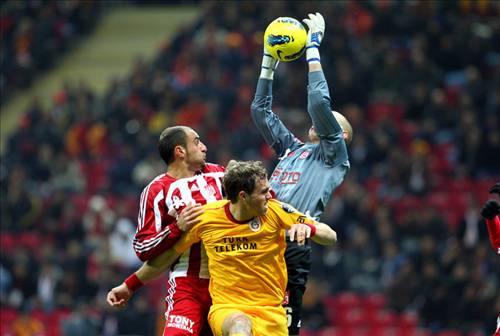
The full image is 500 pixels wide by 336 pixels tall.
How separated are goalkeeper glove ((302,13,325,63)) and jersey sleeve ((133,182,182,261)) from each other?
5.12 ft

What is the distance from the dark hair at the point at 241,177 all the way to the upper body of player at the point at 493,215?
1.94 metres

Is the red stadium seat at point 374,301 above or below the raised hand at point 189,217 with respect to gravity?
above

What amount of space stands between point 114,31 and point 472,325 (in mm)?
15544

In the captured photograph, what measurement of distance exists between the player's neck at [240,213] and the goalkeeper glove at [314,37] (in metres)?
1.49

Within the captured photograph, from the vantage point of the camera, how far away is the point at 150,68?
23.1 m

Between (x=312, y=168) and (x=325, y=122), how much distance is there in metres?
0.43

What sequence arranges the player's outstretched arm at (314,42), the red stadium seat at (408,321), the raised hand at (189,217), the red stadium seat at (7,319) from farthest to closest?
the red stadium seat at (7,319)
the red stadium seat at (408,321)
the player's outstretched arm at (314,42)
the raised hand at (189,217)

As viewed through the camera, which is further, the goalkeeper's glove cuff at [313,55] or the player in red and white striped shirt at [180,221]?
the goalkeeper's glove cuff at [313,55]

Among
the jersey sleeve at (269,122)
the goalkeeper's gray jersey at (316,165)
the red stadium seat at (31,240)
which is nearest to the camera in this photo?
the goalkeeper's gray jersey at (316,165)

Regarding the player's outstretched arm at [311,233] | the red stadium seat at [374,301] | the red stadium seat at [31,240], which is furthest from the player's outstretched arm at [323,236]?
the red stadium seat at [31,240]

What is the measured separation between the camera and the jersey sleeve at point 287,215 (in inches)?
293

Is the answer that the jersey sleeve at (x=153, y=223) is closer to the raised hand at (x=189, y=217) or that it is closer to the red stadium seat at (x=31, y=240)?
the raised hand at (x=189, y=217)

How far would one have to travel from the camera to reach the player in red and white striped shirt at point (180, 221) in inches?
305

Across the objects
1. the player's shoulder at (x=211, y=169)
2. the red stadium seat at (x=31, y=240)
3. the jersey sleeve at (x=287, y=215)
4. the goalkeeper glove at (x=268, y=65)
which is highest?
the red stadium seat at (x=31, y=240)
